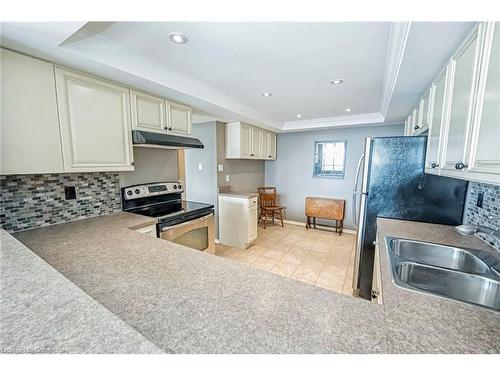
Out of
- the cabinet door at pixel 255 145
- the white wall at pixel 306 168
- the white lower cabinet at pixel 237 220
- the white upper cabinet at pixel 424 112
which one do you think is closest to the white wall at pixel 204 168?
the white lower cabinet at pixel 237 220

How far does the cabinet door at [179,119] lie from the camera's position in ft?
7.48

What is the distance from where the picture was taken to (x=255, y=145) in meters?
4.05

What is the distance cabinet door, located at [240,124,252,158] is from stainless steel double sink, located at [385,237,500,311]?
Answer: 2.68m

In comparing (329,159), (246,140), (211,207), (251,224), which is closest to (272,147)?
(246,140)

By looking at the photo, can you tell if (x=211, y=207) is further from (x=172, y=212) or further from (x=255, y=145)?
(x=255, y=145)

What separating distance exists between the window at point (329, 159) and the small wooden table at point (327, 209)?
0.56 metres

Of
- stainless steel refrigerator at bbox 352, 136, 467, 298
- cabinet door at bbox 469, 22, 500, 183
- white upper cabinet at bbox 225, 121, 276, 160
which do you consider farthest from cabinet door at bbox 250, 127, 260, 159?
cabinet door at bbox 469, 22, 500, 183

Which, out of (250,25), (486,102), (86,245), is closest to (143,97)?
(250,25)

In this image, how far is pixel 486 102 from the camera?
836 millimetres

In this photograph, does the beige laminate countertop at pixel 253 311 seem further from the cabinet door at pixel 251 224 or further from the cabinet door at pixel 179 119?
the cabinet door at pixel 251 224

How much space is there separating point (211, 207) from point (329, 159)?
9.77 ft
